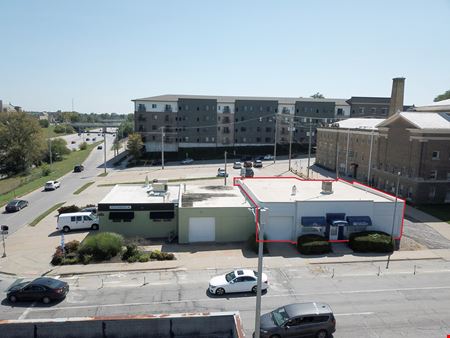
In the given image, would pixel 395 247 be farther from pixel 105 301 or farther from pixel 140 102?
pixel 140 102

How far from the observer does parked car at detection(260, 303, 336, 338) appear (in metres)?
16.0

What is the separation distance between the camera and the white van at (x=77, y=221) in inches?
1337

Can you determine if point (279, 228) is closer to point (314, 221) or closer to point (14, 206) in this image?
point (314, 221)

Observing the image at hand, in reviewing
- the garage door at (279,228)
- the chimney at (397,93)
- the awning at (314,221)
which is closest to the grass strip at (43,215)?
the garage door at (279,228)

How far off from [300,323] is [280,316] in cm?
88

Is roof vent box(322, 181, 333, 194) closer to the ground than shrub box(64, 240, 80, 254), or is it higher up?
higher up

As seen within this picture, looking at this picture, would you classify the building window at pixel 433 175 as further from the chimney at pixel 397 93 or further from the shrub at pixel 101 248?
the shrub at pixel 101 248

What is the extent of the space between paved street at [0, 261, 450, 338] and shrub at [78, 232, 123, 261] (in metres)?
2.86

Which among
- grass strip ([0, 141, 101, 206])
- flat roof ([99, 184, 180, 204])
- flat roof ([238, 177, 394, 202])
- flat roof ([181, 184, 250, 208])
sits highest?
flat roof ([238, 177, 394, 202])

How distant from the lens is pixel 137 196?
113ft

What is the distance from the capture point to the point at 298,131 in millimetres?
96188

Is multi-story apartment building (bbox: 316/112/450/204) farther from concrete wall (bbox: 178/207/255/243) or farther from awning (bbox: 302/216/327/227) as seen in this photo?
concrete wall (bbox: 178/207/255/243)

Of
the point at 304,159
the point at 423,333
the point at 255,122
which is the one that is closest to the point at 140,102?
the point at 255,122

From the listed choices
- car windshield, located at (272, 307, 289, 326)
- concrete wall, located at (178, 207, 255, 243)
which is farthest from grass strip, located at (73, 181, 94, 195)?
car windshield, located at (272, 307, 289, 326)
